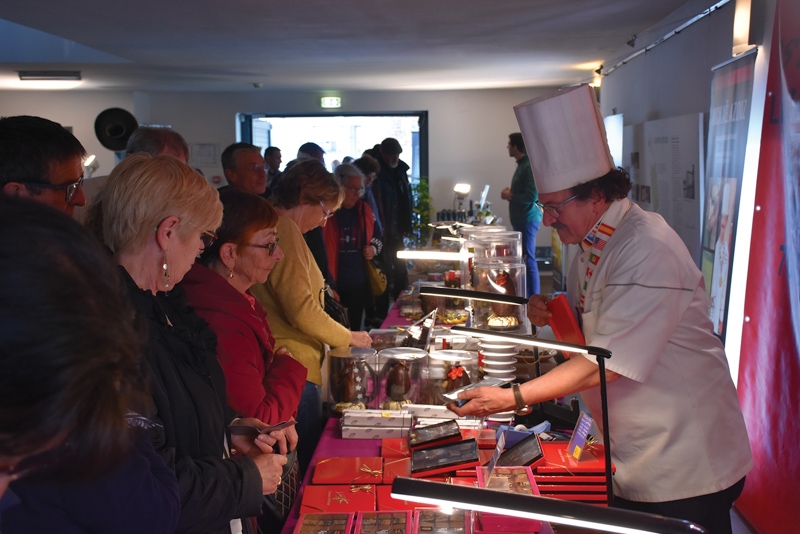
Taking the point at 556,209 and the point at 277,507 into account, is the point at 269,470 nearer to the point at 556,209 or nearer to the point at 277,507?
the point at 277,507

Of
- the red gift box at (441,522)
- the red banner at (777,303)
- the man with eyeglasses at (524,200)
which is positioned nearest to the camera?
the red gift box at (441,522)

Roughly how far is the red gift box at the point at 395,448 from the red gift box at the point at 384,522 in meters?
0.40

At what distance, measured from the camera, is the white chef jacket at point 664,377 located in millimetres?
1790

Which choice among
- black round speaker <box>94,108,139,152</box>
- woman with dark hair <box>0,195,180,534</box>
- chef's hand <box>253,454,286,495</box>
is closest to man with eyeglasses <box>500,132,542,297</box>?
black round speaker <box>94,108,139,152</box>

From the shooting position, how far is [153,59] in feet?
25.0

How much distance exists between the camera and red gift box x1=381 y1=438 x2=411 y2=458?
216cm

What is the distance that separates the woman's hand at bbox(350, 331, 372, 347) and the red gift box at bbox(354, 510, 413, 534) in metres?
1.30

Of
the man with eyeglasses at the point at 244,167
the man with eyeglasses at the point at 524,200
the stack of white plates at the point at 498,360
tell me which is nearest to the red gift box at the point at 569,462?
the stack of white plates at the point at 498,360

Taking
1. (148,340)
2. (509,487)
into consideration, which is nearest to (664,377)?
(509,487)

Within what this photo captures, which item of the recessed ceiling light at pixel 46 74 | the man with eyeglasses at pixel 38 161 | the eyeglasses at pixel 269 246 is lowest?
the eyeglasses at pixel 269 246

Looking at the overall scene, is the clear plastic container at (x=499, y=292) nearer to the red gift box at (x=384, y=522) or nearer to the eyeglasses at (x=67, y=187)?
the red gift box at (x=384, y=522)

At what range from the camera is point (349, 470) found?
203 cm

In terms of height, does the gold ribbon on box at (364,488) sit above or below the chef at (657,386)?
below

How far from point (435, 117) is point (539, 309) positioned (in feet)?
33.1
